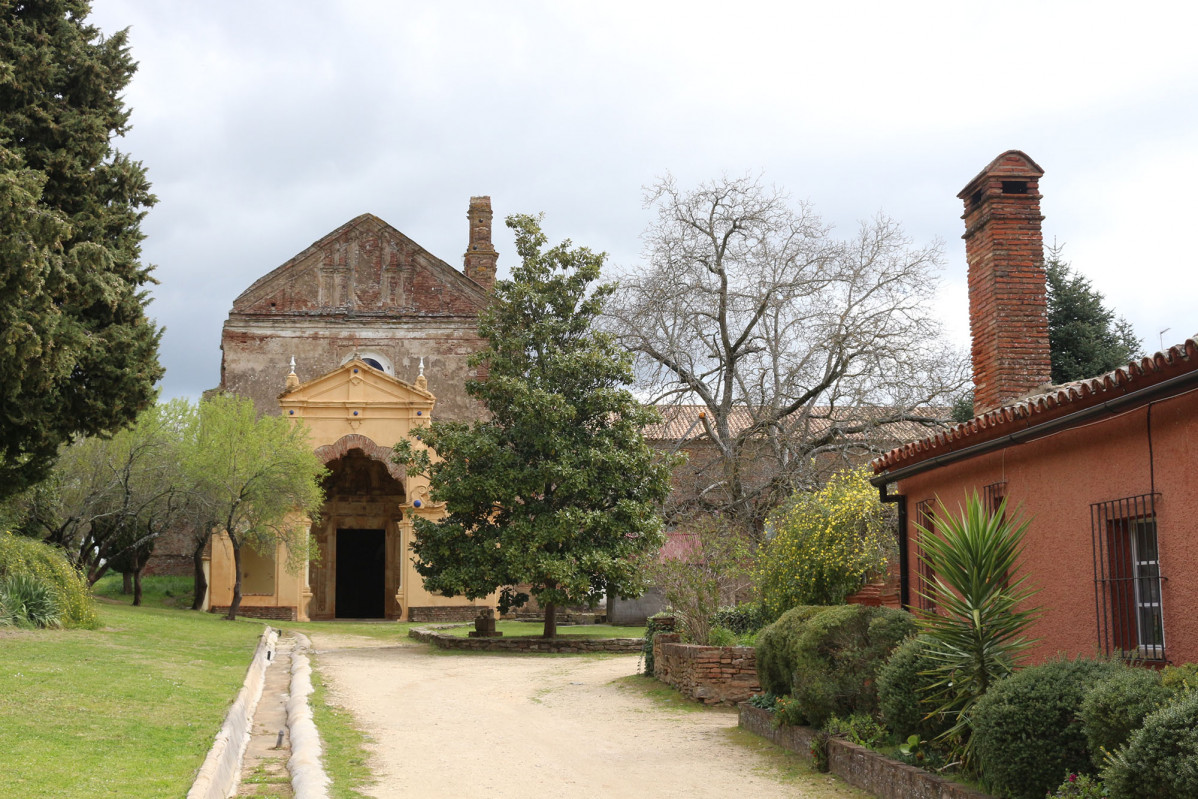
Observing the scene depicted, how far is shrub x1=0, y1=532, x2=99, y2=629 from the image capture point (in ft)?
60.0

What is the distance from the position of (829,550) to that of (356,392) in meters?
20.5

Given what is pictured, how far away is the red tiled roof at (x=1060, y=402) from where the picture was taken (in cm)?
746

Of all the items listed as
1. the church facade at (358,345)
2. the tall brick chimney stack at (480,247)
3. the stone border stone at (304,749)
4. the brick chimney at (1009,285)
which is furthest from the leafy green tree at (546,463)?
the tall brick chimney stack at (480,247)

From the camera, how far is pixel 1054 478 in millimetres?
9531

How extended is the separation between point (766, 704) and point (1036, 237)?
6.49 meters

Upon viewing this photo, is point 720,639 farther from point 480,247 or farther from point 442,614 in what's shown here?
point 480,247

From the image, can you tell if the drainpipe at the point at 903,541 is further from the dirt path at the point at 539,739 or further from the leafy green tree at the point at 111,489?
the leafy green tree at the point at 111,489

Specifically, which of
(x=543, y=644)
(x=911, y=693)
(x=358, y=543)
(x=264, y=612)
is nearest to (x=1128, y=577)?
(x=911, y=693)

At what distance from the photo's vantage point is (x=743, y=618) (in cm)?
1714

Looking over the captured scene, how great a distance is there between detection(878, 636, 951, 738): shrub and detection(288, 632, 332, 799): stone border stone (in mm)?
4180

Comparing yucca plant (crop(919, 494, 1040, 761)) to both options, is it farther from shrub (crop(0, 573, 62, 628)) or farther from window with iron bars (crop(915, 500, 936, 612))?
shrub (crop(0, 573, 62, 628))

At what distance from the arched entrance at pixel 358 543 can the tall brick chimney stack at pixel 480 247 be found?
324 inches

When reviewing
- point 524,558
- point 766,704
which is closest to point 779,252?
point 524,558

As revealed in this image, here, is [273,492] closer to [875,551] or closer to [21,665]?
[21,665]
